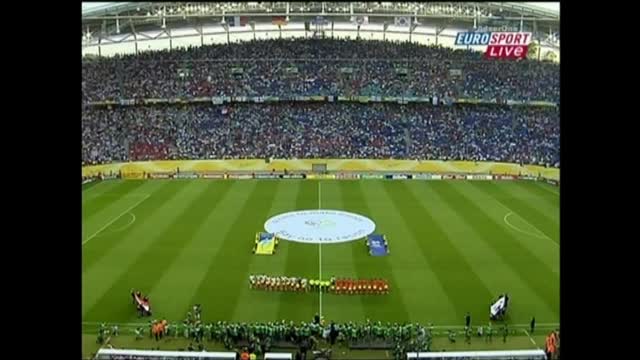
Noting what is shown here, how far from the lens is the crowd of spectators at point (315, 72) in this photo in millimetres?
60625

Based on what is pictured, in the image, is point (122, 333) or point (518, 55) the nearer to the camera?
point (122, 333)

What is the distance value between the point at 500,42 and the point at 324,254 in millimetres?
34990

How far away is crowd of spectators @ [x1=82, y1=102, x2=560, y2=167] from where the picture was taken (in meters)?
53.7

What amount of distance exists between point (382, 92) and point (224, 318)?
4162 cm

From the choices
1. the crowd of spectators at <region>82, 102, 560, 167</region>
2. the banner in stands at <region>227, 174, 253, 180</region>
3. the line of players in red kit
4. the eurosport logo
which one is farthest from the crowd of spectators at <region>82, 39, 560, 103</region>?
the line of players in red kit

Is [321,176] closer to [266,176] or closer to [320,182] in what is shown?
[320,182]

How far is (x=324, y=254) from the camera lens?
A: 96.5 ft

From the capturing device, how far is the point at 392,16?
59906mm

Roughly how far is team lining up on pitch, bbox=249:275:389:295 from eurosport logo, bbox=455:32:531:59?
37312mm

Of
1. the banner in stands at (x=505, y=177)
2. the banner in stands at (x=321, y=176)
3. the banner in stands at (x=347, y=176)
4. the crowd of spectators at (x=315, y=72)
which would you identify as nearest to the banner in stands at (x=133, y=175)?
the crowd of spectators at (x=315, y=72)

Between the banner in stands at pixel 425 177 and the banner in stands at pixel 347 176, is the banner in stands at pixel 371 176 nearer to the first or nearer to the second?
the banner in stands at pixel 347 176

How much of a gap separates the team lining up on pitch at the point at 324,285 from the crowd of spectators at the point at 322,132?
28650 mm
